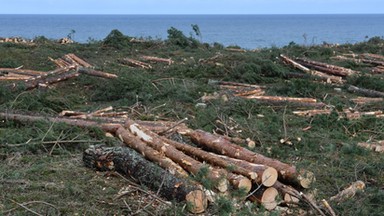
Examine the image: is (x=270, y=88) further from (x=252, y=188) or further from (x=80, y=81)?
(x=252, y=188)

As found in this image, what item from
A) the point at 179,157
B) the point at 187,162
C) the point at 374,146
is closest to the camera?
the point at 187,162

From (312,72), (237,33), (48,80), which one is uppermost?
(48,80)

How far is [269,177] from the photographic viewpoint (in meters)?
5.75

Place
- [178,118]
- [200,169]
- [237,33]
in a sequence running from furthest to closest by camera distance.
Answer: [237,33]
[178,118]
[200,169]

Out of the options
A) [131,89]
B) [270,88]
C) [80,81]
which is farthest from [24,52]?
[270,88]

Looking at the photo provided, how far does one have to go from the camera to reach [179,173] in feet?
19.9

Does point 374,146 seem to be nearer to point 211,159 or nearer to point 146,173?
point 211,159

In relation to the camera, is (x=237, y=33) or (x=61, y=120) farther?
(x=237, y=33)

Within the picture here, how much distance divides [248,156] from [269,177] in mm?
930

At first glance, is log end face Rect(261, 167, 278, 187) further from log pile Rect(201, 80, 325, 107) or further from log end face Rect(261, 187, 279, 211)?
log pile Rect(201, 80, 325, 107)

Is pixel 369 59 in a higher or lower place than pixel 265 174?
lower

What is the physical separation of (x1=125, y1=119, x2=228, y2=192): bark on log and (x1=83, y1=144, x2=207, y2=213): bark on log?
0.82ft

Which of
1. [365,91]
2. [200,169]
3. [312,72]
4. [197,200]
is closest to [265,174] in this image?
[200,169]

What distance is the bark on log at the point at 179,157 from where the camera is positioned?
5626mm
